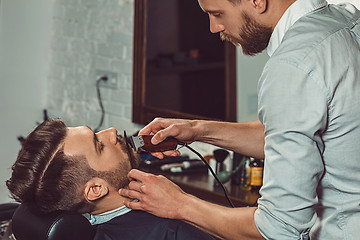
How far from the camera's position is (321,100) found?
1284mm

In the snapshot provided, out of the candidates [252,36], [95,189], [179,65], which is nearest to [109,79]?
[179,65]

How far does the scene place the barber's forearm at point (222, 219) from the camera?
144cm

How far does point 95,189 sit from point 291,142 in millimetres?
767

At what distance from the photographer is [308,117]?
128cm

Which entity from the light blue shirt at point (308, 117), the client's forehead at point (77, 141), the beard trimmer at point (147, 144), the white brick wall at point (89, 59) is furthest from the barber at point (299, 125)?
the white brick wall at point (89, 59)

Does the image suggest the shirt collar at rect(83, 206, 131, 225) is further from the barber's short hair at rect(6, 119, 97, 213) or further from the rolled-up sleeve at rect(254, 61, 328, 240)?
the rolled-up sleeve at rect(254, 61, 328, 240)

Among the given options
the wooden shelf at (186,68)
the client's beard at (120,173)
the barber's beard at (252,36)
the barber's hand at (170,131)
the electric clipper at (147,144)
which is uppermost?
the barber's beard at (252,36)

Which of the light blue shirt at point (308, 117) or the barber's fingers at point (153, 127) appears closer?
the light blue shirt at point (308, 117)

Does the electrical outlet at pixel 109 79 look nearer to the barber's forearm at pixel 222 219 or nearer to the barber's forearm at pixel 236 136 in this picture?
the barber's forearm at pixel 236 136

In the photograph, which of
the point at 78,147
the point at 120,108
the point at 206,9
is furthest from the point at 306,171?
the point at 120,108

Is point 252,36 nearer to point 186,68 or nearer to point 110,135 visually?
point 110,135

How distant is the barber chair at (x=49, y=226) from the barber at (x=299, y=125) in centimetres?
20

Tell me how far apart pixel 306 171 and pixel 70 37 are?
3.18 metres

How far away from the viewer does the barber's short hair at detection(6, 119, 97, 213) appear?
165 cm
